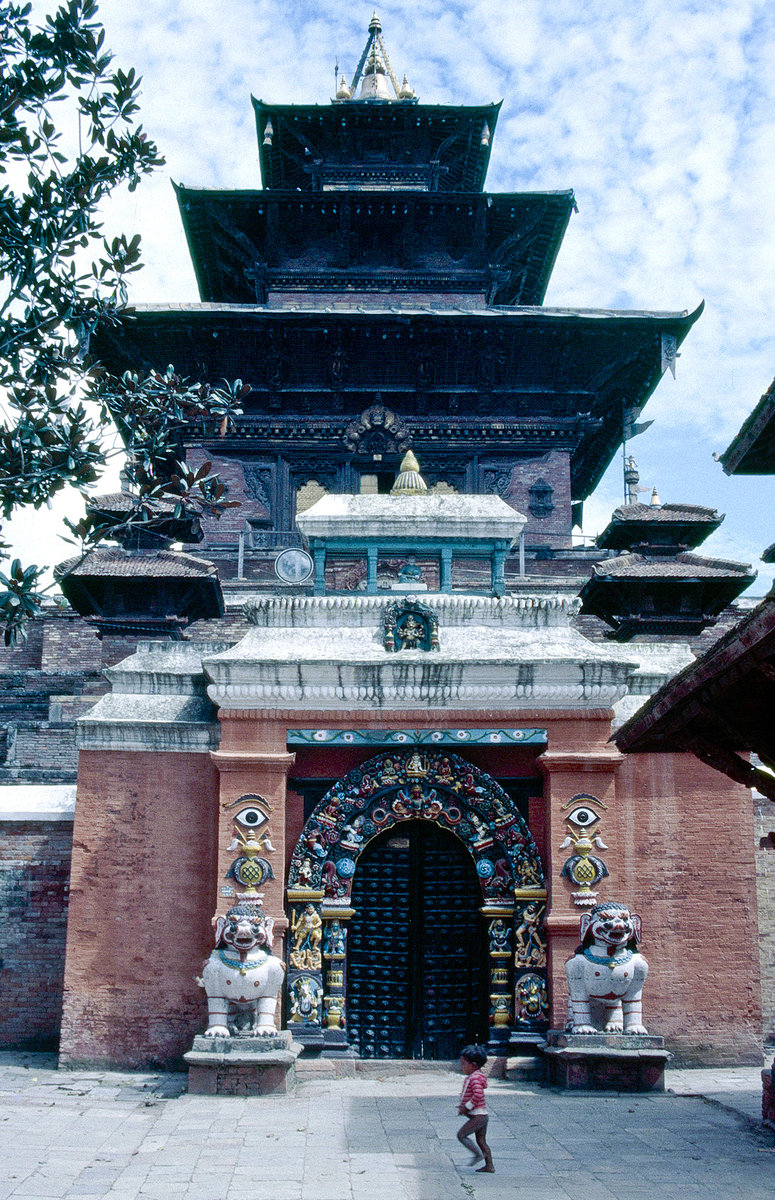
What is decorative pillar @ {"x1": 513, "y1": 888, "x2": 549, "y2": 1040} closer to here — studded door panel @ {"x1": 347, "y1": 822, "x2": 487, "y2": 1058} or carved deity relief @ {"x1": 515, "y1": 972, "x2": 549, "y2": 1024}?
carved deity relief @ {"x1": 515, "y1": 972, "x2": 549, "y2": 1024}

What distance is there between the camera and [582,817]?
400 inches

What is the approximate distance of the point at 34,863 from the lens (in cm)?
1130

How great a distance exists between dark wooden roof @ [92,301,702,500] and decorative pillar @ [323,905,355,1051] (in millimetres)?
14451

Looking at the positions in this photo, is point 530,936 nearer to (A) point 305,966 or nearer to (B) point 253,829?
(A) point 305,966

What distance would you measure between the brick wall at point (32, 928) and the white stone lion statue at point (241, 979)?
2391 millimetres

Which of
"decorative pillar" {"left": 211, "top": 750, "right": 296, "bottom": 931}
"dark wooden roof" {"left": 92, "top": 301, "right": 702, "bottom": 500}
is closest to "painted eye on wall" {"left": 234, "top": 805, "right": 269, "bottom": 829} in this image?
"decorative pillar" {"left": 211, "top": 750, "right": 296, "bottom": 931}

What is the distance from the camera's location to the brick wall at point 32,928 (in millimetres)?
10930

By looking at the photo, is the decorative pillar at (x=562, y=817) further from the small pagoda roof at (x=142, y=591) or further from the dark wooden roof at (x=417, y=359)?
the dark wooden roof at (x=417, y=359)

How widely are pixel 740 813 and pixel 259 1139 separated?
522cm

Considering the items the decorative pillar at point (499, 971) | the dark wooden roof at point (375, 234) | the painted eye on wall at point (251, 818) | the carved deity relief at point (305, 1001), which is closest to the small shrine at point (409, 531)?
the painted eye on wall at point (251, 818)

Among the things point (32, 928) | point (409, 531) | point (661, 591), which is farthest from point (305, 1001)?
point (661, 591)

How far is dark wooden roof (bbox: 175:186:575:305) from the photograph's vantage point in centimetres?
2511

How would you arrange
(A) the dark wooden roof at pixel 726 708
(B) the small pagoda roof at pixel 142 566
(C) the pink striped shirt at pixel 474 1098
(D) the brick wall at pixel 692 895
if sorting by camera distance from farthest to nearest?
(B) the small pagoda roof at pixel 142 566
(D) the brick wall at pixel 692 895
(C) the pink striped shirt at pixel 474 1098
(A) the dark wooden roof at pixel 726 708

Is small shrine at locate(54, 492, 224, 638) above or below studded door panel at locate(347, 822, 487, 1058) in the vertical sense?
above
